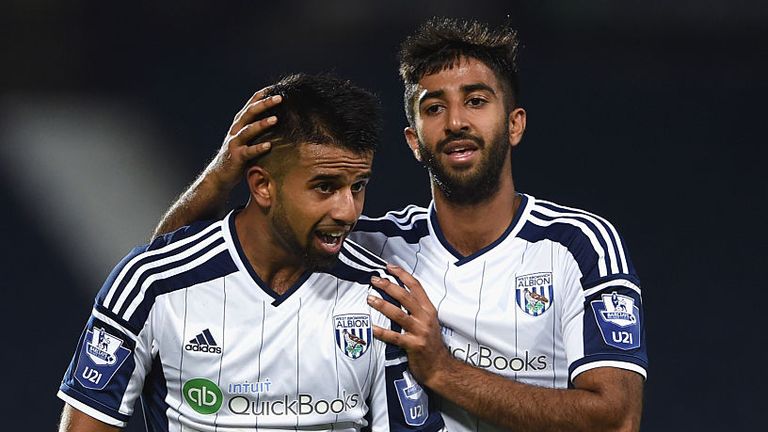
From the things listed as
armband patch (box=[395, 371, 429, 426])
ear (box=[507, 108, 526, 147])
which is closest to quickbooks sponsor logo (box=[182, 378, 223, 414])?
armband patch (box=[395, 371, 429, 426])

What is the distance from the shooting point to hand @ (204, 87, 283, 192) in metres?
2.28

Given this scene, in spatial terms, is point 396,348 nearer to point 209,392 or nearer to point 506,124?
point 209,392

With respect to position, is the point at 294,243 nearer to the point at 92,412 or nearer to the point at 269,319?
the point at 269,319

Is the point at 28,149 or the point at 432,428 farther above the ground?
the point at 28,149

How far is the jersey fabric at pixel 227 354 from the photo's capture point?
7.35ft

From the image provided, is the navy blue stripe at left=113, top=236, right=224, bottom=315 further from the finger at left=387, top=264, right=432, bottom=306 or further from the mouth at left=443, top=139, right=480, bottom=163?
the mouth at left=443, top=139, right=480, bottom=163

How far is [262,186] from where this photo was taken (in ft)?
7.58

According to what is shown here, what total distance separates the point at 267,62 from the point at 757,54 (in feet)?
6.98

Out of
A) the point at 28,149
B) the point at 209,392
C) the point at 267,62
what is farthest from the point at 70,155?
the point at 209,392

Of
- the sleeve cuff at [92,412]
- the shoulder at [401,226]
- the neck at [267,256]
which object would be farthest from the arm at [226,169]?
the sleeve cuff at [92,412]

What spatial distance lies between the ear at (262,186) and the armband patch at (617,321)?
30.9 inches

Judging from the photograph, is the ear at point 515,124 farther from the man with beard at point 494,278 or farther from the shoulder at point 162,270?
the shoulder at point 162,270

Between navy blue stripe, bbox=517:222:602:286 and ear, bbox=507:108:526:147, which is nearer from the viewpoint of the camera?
navy blue stripe, bbox=517:222:602:286

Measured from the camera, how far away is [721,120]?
181 inches
